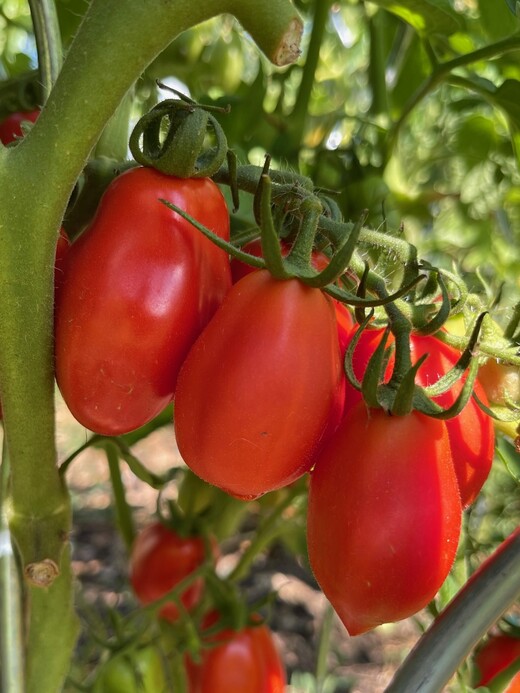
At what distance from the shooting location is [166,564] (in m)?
0.94

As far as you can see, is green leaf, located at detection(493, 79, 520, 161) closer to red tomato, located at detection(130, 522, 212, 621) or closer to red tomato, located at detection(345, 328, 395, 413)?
red tomato, located at detection(345, 328, 395, 413)

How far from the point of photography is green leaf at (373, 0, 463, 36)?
2.22 feet

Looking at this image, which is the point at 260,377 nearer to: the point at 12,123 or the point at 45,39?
the point at 45,39

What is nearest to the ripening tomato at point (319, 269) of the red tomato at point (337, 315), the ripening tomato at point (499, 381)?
the red tomato at point (337, 315)

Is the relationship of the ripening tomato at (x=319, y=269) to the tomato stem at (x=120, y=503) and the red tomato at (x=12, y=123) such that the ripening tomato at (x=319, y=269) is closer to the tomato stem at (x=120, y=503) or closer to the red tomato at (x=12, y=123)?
the red tomato at (x=12, y=123)

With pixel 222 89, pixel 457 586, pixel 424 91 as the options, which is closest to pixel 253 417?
pixel 457 586

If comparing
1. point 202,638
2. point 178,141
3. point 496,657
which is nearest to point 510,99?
point 178,141

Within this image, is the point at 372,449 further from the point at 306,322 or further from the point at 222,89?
the point at 222,89

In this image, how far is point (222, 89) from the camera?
3.59 feet

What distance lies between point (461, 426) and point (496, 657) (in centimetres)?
45

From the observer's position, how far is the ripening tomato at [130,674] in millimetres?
826

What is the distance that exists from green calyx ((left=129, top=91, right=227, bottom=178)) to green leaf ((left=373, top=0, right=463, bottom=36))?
1.16 feet

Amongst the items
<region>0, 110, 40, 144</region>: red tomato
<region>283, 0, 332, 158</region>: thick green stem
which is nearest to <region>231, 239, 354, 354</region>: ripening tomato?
<region>0, 110, 40, 144</region>: red tomato

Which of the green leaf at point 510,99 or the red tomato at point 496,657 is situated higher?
the green leaf at point 510,99
